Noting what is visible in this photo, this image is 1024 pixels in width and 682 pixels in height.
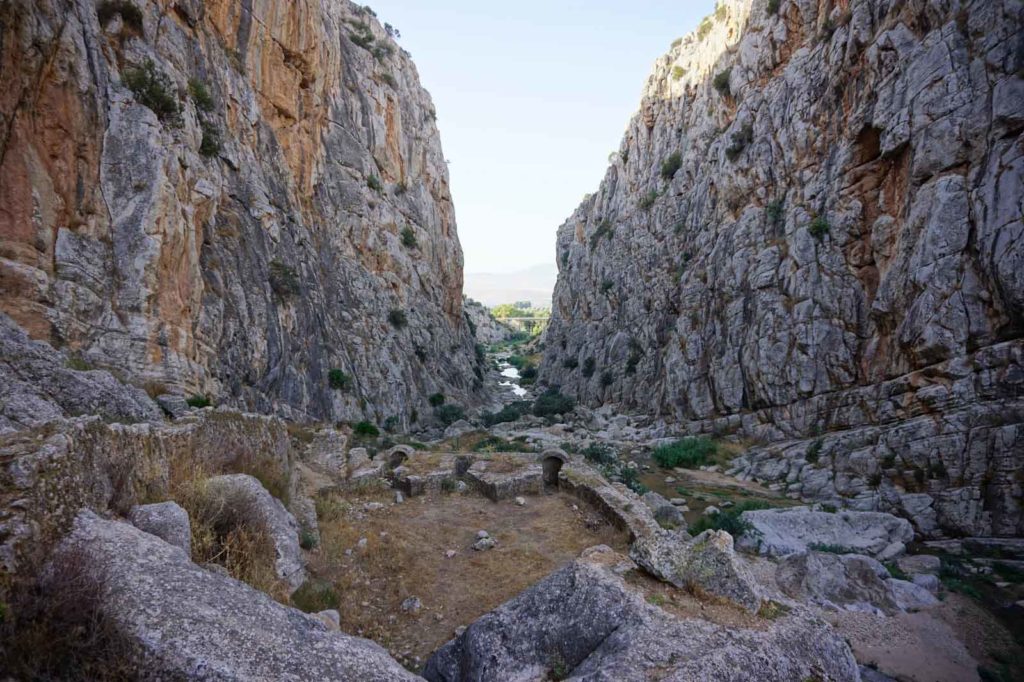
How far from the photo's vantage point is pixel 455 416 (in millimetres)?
41281

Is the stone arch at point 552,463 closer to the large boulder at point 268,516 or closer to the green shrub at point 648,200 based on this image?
the large boulder at point 268,516

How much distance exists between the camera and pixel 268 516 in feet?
23.0

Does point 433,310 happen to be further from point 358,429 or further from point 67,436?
point 67,436

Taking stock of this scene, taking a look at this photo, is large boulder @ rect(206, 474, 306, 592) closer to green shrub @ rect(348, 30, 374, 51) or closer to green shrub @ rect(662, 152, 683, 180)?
green shrub @ rect(662, 152, 683, 180)

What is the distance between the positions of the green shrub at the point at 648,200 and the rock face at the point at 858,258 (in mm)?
3630

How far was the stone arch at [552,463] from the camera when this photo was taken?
635 inches

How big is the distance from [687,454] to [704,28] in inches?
1610

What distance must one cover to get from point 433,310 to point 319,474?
33126mm

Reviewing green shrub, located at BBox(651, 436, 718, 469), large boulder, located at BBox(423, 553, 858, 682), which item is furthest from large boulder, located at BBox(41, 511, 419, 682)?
green shrub, located at BBox(651, 436, 718, 469)

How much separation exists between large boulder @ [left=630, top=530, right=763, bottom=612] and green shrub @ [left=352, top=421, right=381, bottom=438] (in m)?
23.1

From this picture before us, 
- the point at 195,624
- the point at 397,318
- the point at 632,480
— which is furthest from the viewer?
the point at 397,318

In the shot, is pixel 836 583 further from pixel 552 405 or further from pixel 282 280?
pixel 552 405

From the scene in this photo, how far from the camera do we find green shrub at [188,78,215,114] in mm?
20906

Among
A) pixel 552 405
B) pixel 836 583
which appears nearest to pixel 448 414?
pixel 552 405
